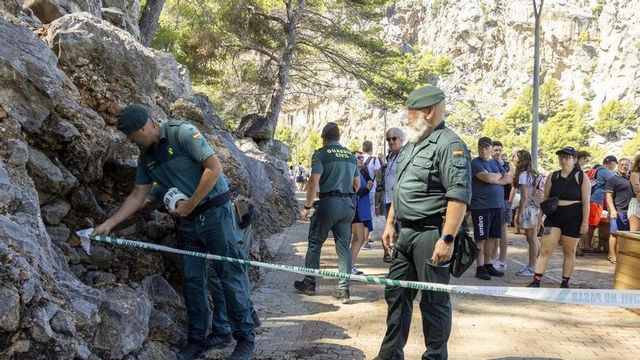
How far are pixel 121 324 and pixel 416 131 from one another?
2.25 metres

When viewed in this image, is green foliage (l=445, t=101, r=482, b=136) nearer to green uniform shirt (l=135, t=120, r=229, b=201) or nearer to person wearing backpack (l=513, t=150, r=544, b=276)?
person wearing backpack (l=513, t=150, r=544, b=276)

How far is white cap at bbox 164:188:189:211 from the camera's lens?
372 cm

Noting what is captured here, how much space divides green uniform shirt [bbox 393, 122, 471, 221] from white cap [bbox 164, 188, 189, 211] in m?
1.51

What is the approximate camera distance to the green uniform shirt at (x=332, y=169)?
578 cm

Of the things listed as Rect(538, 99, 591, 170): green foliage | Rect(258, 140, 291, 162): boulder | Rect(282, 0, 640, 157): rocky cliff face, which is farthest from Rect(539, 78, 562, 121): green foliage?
Rect(258, 140, 291, 162): boulder

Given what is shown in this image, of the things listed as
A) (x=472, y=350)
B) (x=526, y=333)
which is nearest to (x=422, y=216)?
(x=472, y=350)

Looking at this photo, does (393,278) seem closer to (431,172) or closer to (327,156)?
(431,172)

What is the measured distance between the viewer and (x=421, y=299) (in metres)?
3.55

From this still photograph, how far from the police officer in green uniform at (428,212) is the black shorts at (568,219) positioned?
3270 millimetres

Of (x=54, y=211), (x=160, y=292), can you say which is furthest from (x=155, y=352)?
(x=54, y=211)

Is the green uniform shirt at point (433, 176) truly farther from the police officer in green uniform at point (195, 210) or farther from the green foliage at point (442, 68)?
the green foliage at point (442, 68)

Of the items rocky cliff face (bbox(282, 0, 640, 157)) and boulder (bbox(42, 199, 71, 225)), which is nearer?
boulder (bbox(42, 199, 71, 225))

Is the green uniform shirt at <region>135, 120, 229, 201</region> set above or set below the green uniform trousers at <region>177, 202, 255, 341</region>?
above

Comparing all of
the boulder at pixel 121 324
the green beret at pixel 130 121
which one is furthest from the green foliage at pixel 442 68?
the boulder at pixel 121 324
